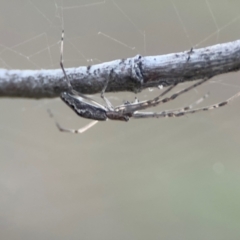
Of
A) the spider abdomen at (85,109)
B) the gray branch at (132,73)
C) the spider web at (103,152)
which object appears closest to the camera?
the gray branch at (132,73)

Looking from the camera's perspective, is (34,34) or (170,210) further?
(170,210)

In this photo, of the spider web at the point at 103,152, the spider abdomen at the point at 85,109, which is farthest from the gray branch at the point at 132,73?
the spider web at the point at 103,152

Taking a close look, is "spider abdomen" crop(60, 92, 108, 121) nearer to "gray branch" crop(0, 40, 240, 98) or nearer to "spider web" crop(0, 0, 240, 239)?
"gray branch" crop(0, 40, 240, 98)

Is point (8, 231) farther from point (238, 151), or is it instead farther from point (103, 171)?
point (238, 151)

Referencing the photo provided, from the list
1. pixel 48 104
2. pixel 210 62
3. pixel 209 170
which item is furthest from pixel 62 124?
pixel 210 62

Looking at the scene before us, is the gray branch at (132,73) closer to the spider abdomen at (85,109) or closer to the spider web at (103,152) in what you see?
the spider abdomen at (85,109)

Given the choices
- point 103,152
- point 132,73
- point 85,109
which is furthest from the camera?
point 103,152

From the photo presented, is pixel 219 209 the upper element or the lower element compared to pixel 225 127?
lower

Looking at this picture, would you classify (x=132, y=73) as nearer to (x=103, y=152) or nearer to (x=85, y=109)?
(x=85, y=109)

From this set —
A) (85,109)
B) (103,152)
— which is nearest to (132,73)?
(85,109)
